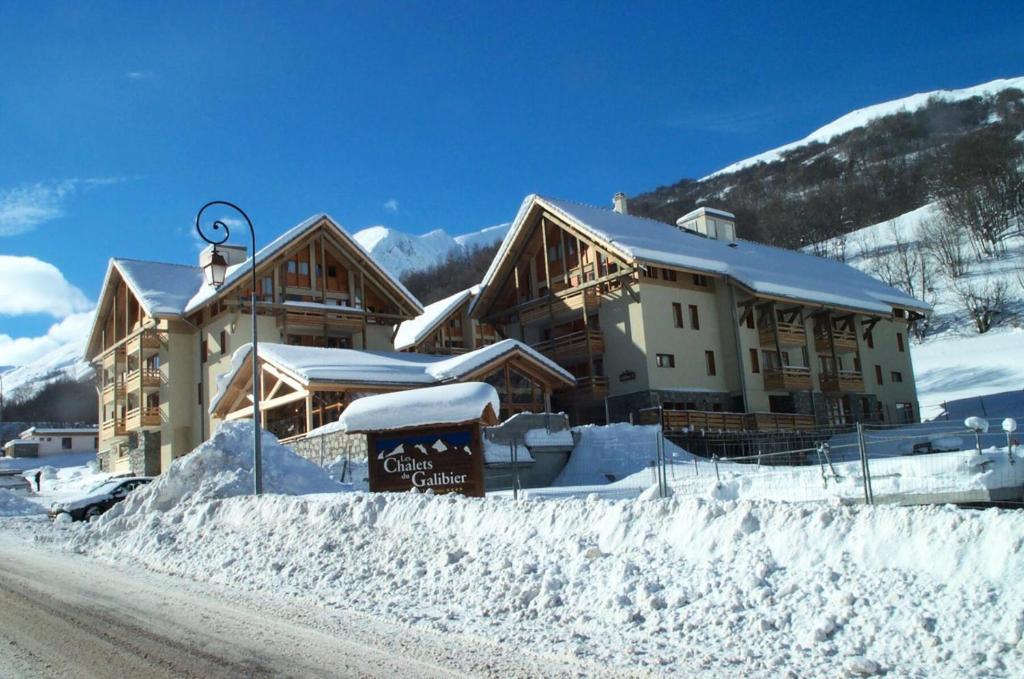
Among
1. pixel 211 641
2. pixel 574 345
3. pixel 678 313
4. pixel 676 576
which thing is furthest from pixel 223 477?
pixel 678 313

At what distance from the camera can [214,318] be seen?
4328cm

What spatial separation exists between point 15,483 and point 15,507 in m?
12.1

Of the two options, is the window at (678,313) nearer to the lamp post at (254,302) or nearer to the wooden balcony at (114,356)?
the lamp post at (254,302)

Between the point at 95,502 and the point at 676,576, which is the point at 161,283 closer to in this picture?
the point at 95,502

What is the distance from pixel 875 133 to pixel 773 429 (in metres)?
145

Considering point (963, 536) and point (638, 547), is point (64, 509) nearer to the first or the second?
point (638, 547)

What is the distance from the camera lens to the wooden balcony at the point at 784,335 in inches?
1635

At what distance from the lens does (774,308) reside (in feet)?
136

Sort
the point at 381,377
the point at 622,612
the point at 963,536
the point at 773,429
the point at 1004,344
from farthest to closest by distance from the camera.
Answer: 1. the point at 1004,344
2. the point at 773,429
3. the point at 381,377
4. the point at 622,612
5. the point at 963,536

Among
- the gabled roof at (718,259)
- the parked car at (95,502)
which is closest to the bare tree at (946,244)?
the gabled roof at (718,259)

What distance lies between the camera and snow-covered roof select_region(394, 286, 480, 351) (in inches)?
2064

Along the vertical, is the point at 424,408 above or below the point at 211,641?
above

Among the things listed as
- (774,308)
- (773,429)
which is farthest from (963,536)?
(774,308)

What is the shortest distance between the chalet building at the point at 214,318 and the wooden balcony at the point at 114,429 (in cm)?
7
